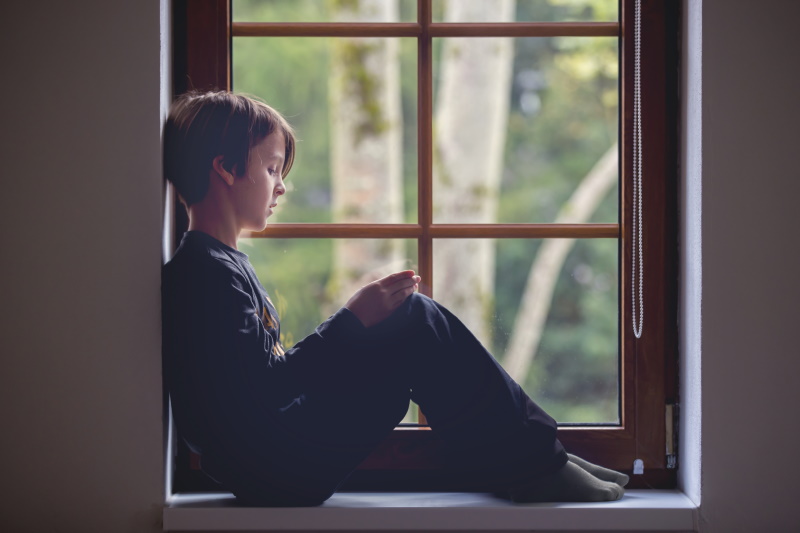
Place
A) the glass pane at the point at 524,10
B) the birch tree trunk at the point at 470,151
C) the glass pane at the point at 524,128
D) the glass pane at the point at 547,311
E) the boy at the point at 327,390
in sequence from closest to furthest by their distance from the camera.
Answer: the boy at the point at 327,390 → the glass pane at the point at 547,311 → the birch tree trunk at the point at 470,151 → the glass pane at the point at 524,10 → the glass pane at the point at 524,128

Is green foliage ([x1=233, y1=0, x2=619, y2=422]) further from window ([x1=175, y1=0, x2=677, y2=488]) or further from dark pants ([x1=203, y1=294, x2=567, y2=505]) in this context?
dark pants ([x1=203, y1=294, x2=567, y2=505])

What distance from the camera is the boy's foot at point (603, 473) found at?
1.39 metres

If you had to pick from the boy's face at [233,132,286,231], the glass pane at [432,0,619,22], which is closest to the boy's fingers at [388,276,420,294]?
the boy's face at [233,132,286,231]

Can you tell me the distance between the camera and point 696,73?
1.36 metres

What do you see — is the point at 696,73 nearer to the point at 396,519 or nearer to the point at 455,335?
the point at 455,335

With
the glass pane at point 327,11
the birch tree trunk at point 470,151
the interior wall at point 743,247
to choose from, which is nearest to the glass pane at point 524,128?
the birch tree trunk at point 470,151

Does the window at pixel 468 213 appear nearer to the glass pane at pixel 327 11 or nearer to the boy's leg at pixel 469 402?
the glass pane at pixel 327 11

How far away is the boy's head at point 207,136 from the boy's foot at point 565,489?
79 centimetres

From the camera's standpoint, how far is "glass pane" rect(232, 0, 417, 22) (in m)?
1.51

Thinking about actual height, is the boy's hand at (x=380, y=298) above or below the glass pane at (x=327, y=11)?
below

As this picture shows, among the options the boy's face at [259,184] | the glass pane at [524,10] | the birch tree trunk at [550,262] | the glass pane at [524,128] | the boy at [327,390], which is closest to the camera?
the boy at [327,390]

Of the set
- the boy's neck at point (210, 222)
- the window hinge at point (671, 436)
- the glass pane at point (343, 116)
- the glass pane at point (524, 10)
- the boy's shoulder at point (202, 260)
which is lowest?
the window hinge at point (671, 436)

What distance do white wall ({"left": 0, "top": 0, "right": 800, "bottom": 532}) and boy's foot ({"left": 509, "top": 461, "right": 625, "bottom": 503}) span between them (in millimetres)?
198

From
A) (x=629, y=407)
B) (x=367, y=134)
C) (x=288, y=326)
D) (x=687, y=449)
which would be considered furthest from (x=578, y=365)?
(x=367, y=134)
